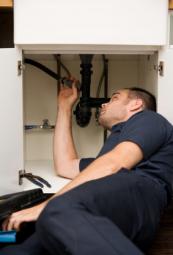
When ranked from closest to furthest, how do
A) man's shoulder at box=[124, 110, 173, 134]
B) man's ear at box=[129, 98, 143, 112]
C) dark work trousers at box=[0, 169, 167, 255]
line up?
dark work trousers at box=[0, 169, 167, 255] < man's shoulder at box=[124, 110, 173, 134] < man's ear at box=[129, 98, 143, 112]

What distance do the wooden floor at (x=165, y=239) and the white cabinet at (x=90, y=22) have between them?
802 mm

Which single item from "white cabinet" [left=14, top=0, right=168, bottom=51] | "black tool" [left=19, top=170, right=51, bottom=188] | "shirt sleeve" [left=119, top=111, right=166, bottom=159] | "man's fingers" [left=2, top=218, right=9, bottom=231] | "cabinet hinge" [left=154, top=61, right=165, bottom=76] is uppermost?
"white cabinet" [left=14, top=0, right=168, bottom=51]

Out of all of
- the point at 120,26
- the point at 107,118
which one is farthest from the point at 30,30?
the point at 107,118

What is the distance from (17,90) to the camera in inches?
67.2

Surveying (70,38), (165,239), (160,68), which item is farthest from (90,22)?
(165,239)

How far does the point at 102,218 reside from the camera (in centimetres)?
121

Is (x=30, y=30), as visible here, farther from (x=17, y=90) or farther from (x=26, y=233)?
(x=26, y=233)

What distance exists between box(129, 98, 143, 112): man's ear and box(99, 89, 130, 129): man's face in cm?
2

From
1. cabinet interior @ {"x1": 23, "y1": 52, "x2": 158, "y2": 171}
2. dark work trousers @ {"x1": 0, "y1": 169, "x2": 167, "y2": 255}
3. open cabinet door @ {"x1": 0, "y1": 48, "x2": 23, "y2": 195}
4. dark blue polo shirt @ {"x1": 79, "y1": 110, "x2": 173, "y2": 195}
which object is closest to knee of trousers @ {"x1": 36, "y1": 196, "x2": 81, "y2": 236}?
dark work trousers @ {"x1": 0, "y1": 169, "x2": 167, "y2": 255}

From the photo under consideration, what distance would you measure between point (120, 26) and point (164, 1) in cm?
21

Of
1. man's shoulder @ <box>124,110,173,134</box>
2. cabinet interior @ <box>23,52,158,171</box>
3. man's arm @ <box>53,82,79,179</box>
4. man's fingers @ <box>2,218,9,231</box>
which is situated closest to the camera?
man's fingers @ <box>2,218,9,231</box>

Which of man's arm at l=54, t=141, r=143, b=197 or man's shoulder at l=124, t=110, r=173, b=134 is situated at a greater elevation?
man's shoulder at l=124, t=110, r=173, b=134

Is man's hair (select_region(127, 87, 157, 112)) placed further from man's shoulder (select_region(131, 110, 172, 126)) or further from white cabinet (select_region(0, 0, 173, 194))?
man's shoulder (select_region(131, 110, 172, 126))

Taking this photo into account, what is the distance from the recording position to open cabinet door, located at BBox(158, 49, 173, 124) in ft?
5.70
